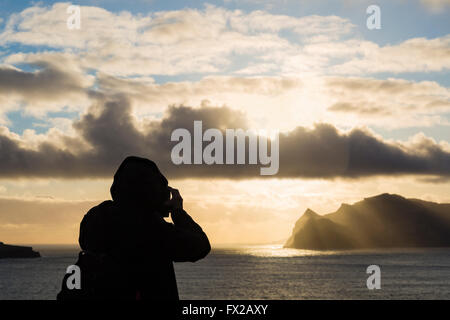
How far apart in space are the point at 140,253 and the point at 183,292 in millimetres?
84161

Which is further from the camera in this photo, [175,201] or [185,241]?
[175,201]

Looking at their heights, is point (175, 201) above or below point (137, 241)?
above

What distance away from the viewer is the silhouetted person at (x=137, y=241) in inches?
126

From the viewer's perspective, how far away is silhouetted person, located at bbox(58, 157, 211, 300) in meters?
3.19

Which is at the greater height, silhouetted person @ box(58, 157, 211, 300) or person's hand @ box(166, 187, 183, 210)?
person's hand @ box(166, 187, 183, 210)

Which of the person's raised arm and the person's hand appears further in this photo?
the person's hand

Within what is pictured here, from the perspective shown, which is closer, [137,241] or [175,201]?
[137,241]

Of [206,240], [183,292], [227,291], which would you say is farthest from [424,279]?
[206,240]

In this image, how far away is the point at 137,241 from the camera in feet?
10.7

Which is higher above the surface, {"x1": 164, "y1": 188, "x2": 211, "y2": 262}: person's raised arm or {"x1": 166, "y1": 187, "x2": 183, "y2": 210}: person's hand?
{"x1": 166, "y1": 187, "x2": 183, "y2": 210}: person's hand

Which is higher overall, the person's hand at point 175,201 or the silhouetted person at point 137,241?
the person's hand at point 175,201

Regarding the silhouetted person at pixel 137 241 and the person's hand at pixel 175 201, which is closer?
the silhouetted person at pixel 137 241

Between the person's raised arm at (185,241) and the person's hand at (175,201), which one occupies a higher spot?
the person's hand at (175,201)
